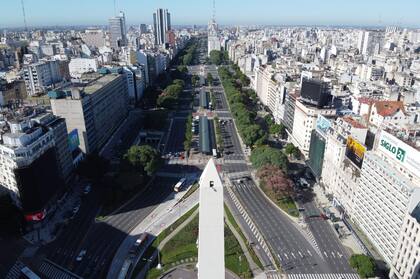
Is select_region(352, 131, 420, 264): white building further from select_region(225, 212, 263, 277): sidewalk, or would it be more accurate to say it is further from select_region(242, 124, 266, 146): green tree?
select_region(242, 124, 266, 146): green tree

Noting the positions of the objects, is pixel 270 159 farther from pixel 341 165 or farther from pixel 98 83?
pixel 98 83

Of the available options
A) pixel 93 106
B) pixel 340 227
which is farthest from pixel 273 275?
pixel 93 106

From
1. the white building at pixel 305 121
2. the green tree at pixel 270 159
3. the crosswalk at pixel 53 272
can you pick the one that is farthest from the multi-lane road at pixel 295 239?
the crosswalk at pixel 53 272

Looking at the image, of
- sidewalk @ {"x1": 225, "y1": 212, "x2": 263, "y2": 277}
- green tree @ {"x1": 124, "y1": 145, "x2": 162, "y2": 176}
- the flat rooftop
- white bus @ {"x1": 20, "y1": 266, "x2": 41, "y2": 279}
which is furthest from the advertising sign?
the flat rooftop

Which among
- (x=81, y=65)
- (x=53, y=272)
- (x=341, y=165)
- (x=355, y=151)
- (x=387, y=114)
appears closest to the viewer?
(x=53, y=272)

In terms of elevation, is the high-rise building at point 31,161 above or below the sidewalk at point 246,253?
above

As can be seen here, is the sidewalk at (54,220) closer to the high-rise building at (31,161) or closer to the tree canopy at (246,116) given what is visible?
the high-rise building at (31,161)
